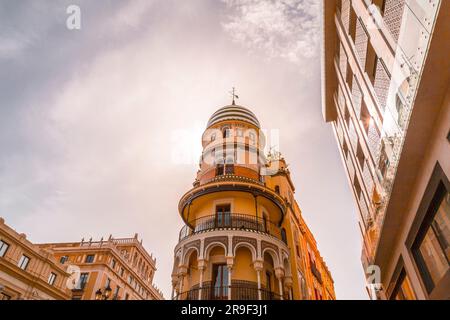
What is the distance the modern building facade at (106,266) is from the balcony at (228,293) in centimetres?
2624

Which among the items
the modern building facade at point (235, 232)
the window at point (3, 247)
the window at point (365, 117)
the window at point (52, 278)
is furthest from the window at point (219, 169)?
the window at point (52, 278)

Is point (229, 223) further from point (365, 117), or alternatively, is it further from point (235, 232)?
point (365, 117)

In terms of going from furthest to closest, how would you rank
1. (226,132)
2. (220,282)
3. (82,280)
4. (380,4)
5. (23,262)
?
(82,280) < (23,262) < (226,132) < (220,282) < (380,4)

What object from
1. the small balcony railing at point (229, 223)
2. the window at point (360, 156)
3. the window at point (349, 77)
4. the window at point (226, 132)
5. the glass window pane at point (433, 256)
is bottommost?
the glass window pane at point (433, 256)

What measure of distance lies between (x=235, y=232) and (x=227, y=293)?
317 cm

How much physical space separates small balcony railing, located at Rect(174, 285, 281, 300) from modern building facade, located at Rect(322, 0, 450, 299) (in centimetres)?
542

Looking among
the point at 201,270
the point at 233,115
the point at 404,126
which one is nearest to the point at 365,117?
the point at 404,126

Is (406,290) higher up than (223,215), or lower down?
lower down

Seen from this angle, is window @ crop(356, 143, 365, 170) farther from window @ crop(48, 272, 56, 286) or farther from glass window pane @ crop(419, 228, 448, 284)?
window @ crop(48, 272, 56, 286)

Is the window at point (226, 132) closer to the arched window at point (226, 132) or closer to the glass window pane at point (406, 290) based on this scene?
the arched window at point (226, 132)

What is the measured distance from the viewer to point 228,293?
1454 centimetres

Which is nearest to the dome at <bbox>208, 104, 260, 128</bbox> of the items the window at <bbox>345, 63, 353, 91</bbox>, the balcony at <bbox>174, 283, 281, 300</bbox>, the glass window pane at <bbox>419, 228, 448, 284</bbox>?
the window at <bbox>345, 63, 353, 91</bbox>

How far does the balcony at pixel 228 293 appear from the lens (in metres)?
14.5

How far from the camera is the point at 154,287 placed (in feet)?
199
